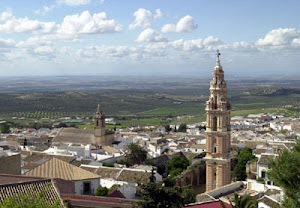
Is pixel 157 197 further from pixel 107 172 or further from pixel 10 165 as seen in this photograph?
pixel 107 172

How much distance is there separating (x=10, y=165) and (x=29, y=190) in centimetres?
1195

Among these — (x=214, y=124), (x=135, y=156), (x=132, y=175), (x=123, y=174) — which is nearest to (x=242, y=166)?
(x=214, y=124)

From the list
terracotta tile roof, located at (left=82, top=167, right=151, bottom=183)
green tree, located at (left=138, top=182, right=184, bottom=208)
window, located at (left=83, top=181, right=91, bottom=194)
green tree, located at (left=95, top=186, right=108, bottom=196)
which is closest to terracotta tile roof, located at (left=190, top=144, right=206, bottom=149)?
terracotta tile roof, located at (left=82, top=167, right=151, bottom=183)

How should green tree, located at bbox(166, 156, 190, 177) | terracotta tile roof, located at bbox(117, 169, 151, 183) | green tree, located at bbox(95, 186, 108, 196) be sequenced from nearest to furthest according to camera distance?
green tree, located at bbox(95, 186, 108, 196) → terracotta tile roof, located at bbox(117, 169, 151, 183) → green tree, located at bbox(166, 156, 190, 177)

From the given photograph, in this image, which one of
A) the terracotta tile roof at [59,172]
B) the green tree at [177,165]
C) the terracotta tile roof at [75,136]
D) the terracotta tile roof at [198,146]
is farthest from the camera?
the terracotta tile roof at [75,136]

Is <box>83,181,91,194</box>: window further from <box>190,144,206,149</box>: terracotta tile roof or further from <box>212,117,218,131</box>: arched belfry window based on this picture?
<box>190,144,206,149</box>: terracotta tile roof

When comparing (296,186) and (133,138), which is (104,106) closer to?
(133,138)

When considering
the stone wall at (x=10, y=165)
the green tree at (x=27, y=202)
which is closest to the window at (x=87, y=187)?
the stone wall at (x=10, y=165)

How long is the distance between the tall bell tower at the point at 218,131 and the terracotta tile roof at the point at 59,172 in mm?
7596

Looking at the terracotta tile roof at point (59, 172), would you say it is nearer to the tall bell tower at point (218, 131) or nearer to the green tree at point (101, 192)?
the green tree at point (101, 192)

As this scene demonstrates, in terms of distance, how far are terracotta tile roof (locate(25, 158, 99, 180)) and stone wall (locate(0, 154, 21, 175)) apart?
1.22 metres

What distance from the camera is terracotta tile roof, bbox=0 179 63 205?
1045cm

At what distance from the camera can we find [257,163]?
2766 cm

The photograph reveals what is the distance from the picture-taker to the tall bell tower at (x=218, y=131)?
938 inches
